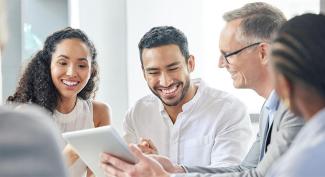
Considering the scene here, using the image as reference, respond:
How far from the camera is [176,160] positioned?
2.70 m

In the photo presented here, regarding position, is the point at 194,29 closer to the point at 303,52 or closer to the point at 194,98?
the point at 194,98

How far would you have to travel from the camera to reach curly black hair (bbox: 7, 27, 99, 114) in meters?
2.94

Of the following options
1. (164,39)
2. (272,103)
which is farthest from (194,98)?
(272,103)

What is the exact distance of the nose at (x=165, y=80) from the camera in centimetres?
261

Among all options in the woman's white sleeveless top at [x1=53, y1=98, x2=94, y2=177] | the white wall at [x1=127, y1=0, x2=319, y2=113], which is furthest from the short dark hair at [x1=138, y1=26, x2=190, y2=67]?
the white wall at [x1=127, y1=0, x2=319, y2=113]

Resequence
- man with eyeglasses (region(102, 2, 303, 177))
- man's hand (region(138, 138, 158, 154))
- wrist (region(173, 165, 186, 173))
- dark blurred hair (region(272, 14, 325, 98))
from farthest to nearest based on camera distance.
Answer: man's hand (region(138, 138, 158, 154))
wrist (region(173, 165, 186, 173))
man with eyeglasses (region(102, 2, 303, 177))
dark blurred hair (region(272, 14, 325, 98))

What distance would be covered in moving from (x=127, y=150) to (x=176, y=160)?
866 millimetres

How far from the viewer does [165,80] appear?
261 cm

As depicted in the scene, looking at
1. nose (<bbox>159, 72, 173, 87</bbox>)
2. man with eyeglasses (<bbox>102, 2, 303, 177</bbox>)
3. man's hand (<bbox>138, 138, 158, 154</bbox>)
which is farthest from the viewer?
nose (<bbox>159, 72, 173, 87</bbox>)

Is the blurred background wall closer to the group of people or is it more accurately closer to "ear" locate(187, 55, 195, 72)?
the group of people

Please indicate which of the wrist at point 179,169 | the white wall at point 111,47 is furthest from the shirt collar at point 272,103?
the white wall at point 111,47

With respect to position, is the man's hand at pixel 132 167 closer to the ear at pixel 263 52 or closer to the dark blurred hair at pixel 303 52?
Result: the ear at pixel 263 52

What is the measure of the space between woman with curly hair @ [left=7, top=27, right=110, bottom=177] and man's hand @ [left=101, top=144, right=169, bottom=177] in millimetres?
977

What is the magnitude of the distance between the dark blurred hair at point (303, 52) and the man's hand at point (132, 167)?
0.94m
